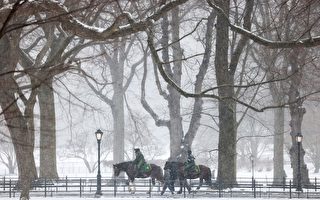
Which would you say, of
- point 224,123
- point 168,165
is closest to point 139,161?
point 168,165

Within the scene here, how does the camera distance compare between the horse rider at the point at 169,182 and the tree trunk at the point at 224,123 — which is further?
the horse rider at the point at 169,182

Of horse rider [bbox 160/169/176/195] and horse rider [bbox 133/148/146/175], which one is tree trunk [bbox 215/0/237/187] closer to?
horse rider [bbox 160/169/176/195]

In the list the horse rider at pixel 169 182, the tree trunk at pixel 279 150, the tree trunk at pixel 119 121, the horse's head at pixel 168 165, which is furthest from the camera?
the tree trunk at pixel 119 121

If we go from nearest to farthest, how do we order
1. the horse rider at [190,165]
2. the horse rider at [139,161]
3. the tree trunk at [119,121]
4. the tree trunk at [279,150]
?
the horse rider at [190,165], the horse rider at [139,161], the tree trunk at [279,150], the tree trunk at [119,121]

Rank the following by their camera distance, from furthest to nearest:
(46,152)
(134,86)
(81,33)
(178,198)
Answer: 1. (134,86)
2. (46,152)
3. (178,198)
4. (81,33)

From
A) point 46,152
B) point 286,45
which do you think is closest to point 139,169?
point 46,152

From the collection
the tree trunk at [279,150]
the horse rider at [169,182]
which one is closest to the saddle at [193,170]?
the horse rider at [169,182]

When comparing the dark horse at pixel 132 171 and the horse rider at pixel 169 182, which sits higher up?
the dark horse at pixel 132 171

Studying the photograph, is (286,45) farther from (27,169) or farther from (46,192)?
(46,192)

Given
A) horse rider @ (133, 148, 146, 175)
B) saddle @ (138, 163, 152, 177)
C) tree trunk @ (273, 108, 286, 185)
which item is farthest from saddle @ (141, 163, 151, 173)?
tree trunk @ (273, 108, 286, 185)

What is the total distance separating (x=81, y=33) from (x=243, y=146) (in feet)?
232

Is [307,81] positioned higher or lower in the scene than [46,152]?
higher

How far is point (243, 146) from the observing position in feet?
273

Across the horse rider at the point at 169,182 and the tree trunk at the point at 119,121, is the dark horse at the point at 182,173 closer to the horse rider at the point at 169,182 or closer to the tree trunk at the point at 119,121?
the horse rider at the point at 169,182
